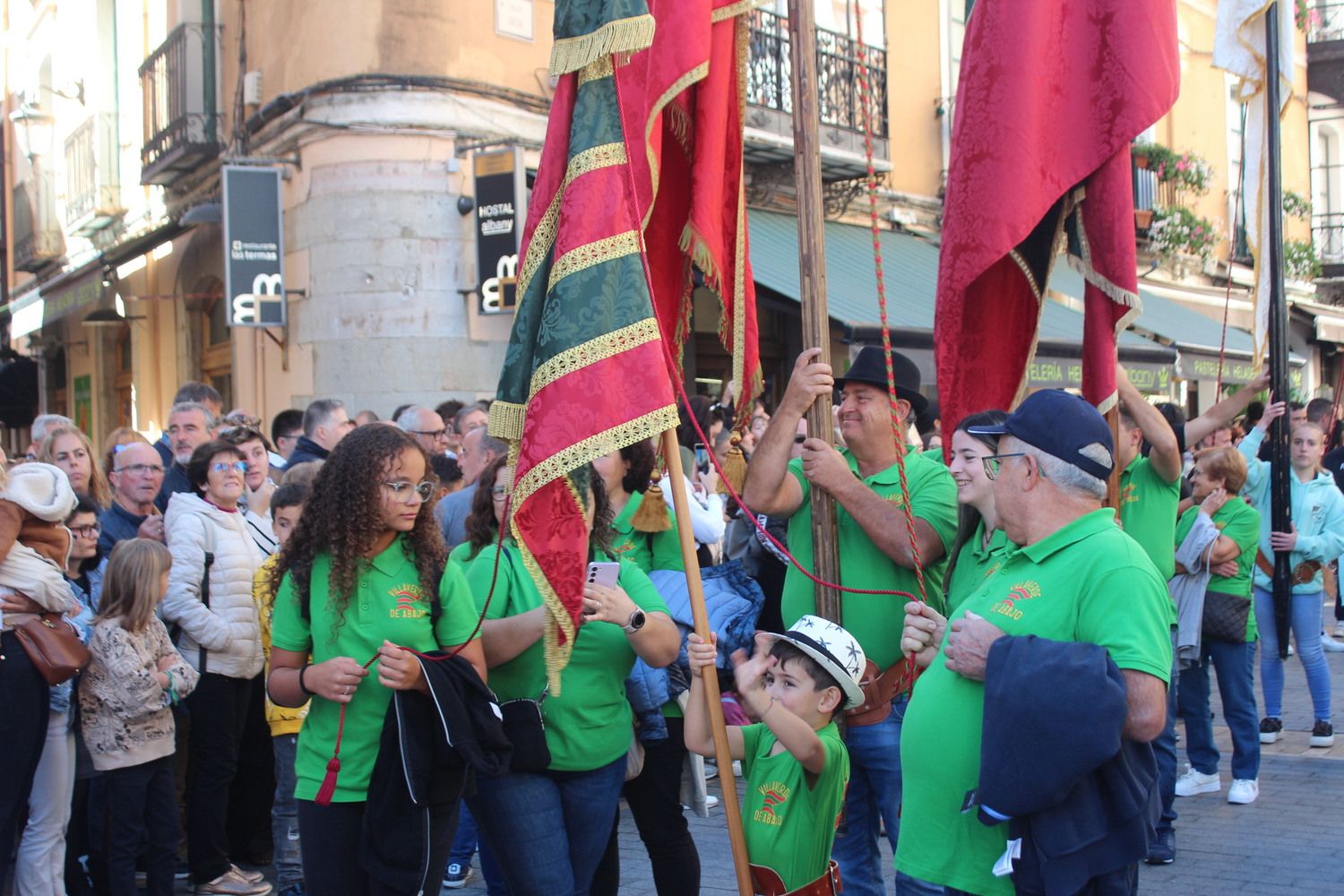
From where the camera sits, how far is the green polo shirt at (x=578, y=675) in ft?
12.5

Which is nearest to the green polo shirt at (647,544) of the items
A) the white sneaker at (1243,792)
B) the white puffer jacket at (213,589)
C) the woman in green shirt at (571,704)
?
the woman in green shirt at (571,704)

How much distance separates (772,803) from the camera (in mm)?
3566

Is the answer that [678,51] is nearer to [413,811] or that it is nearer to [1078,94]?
[1078,94]

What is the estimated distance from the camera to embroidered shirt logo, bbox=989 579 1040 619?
294 cm

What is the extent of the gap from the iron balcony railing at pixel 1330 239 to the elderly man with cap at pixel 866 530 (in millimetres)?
25189

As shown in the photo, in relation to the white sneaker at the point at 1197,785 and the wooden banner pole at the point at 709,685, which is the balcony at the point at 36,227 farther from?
the wooden banner pole at the point at 709,685

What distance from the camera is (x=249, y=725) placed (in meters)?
6.23

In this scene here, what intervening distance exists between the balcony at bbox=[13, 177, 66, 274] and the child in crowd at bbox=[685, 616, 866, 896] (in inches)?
774

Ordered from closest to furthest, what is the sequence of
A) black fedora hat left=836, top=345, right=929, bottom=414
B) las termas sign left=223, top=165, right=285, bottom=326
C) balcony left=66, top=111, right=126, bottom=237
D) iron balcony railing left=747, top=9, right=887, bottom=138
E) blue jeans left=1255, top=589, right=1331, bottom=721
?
black fedora hat left=836, top=345, right=929, bottom=414 → blue jeans left=1255, top=589, right=1331, bottom=721 → las termas sign left=223, top=165, right=285, bottom=326 → iron balcony railing left=747, top=9, right=887, bottom=138 → balcony left=66, top=111, right=126, bottom=237

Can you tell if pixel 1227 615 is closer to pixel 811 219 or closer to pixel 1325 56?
pixel 811 219

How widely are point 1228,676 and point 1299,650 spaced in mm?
1693

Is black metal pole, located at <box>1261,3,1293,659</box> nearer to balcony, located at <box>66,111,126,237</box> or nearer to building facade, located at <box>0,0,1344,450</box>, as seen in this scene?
building facade, located at <box>0,0,1344,450</box>

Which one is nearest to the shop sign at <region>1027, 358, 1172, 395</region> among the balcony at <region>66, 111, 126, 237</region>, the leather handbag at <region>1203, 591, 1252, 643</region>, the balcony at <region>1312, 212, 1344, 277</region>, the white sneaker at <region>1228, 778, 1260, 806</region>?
the leather handbag at <region>1203, 591, 1252, 643</region>

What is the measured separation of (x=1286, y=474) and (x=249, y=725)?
5.53 metres
